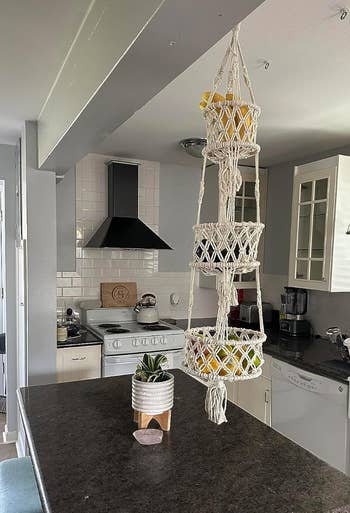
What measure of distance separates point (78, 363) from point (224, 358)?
2207 mm

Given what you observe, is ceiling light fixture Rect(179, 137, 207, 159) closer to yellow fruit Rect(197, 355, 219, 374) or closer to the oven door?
the oven door

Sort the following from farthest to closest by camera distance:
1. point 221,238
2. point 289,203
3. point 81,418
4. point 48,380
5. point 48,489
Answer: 1. point 289,203
2. point 48,380
3. point 81,418
4. point 48,489
5. point 221,238

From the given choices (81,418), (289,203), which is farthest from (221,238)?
(289,203)

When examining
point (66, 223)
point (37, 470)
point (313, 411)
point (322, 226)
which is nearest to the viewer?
point (37, 470)

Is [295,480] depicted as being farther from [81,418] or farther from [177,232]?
[177,232]

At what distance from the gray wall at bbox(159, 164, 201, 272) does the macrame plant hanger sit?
9.41 feet

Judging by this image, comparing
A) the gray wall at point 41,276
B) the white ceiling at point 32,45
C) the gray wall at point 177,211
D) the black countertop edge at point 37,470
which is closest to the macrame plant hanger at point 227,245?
the black countertop edge at point 37,470

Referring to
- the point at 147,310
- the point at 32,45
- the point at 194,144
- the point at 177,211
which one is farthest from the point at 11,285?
the point at 32,45

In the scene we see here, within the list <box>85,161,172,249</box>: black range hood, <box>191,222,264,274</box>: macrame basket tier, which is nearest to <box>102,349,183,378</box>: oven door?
<box>85,161,172,249</box>: black range hood

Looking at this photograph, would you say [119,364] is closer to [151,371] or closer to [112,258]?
[112,258]

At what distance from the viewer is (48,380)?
2.63 meters

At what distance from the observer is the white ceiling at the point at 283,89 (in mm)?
1375

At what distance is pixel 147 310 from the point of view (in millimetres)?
3527

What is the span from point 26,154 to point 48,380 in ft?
4.91
